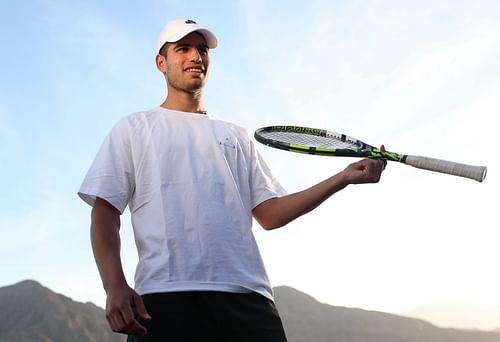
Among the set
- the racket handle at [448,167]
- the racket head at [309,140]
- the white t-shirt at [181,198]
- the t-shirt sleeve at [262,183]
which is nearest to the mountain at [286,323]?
the racket head at [309,140]

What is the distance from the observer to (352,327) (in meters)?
28.2

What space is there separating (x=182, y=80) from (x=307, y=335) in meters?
26.2

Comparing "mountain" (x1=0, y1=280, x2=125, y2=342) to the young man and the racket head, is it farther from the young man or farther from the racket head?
the young man

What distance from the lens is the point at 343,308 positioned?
29.0 m

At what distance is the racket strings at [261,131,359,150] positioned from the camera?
11.5 ft

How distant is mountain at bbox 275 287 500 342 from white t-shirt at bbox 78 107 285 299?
84.9ft

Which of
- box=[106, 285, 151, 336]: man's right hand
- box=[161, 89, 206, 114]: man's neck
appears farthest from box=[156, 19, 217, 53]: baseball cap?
box=[106, 285, 151, 336]: man's right hand

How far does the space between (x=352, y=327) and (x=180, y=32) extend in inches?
1043

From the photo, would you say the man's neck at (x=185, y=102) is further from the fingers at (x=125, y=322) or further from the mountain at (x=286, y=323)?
the mountain at (x=286, y=323)

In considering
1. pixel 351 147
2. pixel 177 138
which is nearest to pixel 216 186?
pixel 177 138

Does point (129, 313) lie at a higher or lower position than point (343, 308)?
higher

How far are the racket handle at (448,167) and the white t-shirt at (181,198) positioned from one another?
0.74 metres

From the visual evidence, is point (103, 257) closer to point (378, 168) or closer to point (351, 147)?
point (378, 168)

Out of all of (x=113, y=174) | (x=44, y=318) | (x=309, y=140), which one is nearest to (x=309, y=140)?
(x=309, y=140)
